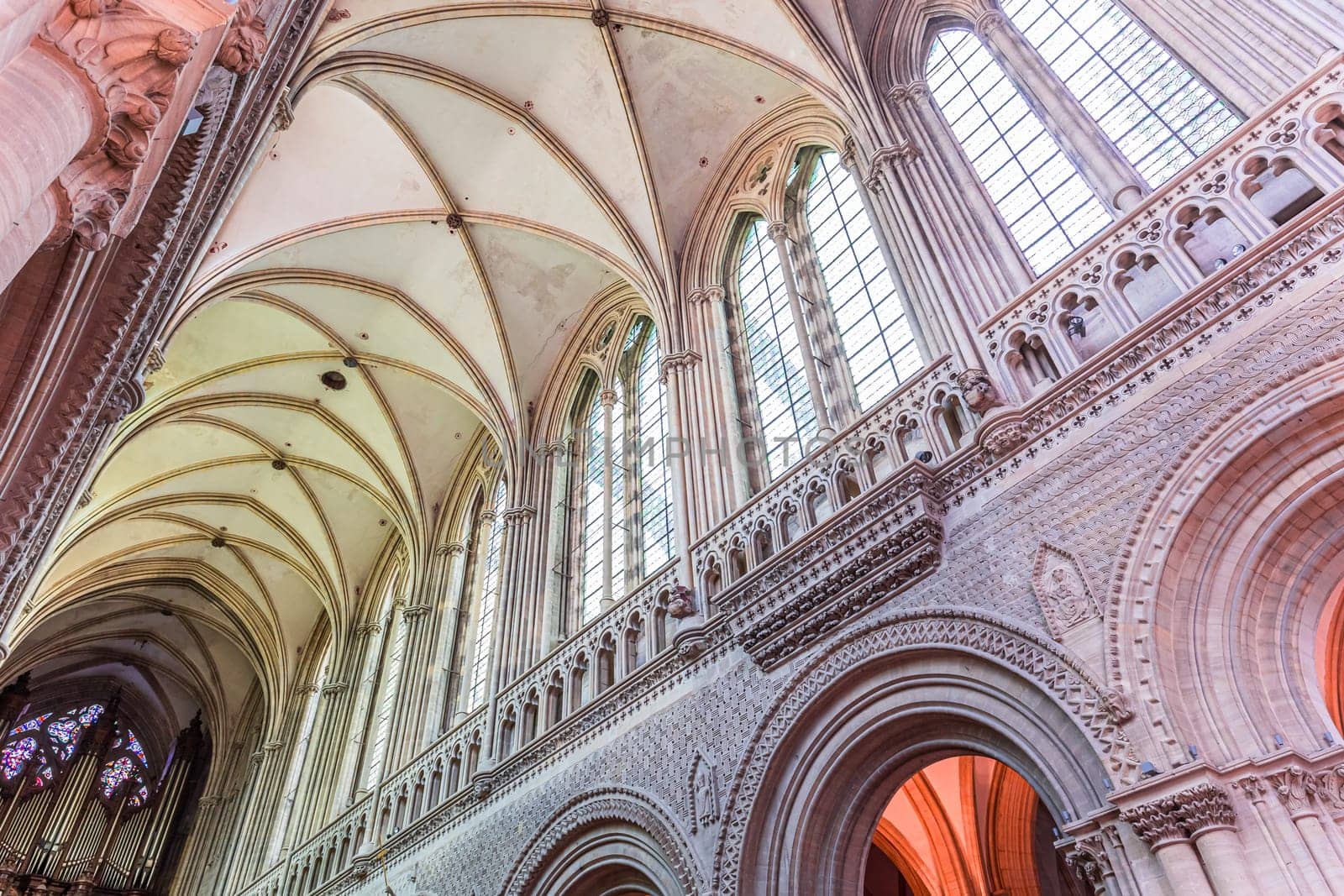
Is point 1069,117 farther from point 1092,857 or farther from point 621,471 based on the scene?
point 621,471

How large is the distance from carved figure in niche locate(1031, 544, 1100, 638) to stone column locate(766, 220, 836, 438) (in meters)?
2.67

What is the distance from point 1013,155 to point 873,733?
536 centimetres

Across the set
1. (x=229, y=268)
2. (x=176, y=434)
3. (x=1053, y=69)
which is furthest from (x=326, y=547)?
(x=1053, y=69)

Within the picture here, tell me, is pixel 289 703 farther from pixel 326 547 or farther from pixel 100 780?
pixel 100 780

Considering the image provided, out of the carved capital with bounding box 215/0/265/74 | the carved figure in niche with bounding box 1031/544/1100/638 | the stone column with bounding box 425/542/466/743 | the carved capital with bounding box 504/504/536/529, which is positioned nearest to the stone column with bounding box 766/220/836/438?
the carved figure in niche with bounding box 1031/544/1100/638

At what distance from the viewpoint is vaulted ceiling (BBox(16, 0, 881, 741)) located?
11078 mm

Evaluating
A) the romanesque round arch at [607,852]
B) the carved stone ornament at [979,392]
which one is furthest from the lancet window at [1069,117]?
the romanesque round arch at [607,852]

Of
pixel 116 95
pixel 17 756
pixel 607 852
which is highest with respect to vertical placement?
pixel 17 756

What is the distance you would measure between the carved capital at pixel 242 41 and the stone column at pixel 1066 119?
5912mm

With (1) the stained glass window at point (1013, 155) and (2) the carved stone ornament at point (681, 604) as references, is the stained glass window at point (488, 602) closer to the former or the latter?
(2) the carved stone ornament at point (681, 604)

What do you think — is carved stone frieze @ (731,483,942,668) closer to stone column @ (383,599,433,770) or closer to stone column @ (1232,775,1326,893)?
stone column @ (1232,775,1326,893)

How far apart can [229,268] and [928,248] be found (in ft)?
27.9

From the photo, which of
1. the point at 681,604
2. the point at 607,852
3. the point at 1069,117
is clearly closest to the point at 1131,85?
the point at 1069,117

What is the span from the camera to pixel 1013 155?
830 cm
